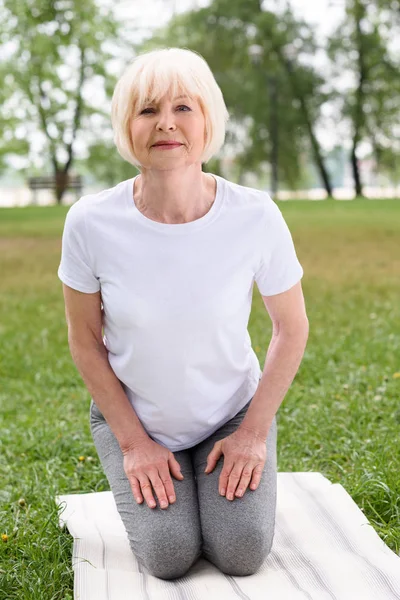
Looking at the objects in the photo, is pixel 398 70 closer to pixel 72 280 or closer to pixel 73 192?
pixel 73 192

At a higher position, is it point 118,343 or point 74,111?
point 118,343

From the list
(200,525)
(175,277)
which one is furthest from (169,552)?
(175,277)

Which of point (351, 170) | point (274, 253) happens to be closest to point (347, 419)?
point (274, 253)

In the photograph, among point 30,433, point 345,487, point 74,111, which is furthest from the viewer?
point 74,111

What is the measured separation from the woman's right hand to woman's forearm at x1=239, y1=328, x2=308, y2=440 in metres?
0.26

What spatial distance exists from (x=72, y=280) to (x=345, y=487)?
1.43 metres

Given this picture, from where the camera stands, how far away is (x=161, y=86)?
252cm

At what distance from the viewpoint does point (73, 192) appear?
29.9 m

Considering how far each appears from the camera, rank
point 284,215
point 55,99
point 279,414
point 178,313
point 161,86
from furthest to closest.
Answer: point 55,99 → point 284,215 → point 279,414 → point 178,313 → point 161,86

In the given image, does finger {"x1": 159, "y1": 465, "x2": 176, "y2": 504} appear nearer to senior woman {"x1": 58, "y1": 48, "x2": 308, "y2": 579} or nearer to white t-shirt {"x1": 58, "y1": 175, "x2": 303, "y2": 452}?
senior woman {"x1": 58, "y1": 48, "x2": 308, "y2": 579}

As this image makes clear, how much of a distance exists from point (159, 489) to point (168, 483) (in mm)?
35


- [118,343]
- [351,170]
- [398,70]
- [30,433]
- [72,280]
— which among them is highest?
[72,280]

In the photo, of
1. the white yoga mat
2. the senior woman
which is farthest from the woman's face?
the white yoga mat

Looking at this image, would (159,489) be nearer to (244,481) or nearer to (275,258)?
(244,481)
